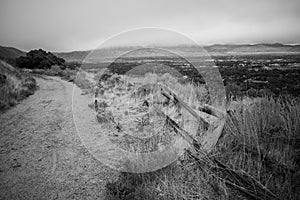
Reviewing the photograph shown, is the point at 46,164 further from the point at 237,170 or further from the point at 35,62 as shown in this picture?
the point at 35,62

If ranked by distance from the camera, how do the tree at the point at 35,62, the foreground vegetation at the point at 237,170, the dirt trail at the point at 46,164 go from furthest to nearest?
1. the tree at the point at 35,62
2. the dirt trail at the point at 46,164
3. the foreground vegetation at the point at 237,170

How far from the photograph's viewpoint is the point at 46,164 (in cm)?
382

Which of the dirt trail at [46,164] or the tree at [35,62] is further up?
the tree at [35,62]

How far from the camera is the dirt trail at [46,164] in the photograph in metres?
3.08

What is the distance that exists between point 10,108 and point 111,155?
264 inches

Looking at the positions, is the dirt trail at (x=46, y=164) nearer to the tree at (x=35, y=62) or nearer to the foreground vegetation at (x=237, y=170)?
the foreground vegetation at (x=237, y=170)

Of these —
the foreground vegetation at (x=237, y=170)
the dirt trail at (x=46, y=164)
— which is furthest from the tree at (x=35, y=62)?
the foreground vegetation at (x=237, y=170)

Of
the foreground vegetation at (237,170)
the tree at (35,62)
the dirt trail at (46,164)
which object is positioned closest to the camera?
the foreground vegetation at (237,170)

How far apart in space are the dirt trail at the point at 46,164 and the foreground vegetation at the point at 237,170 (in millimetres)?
555

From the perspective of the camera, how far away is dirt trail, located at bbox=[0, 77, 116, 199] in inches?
121

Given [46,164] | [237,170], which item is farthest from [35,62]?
[237,170]

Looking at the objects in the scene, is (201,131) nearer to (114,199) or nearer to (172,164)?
(172,164)

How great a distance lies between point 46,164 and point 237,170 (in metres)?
3.71

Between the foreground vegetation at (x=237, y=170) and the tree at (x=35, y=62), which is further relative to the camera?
the tree at (x=35, y=62)
